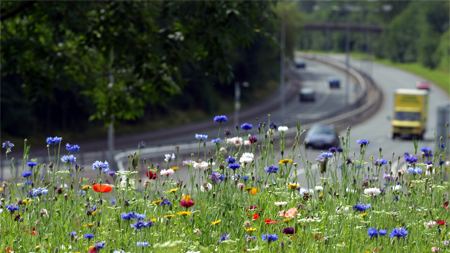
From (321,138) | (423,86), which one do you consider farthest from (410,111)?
(423,86)

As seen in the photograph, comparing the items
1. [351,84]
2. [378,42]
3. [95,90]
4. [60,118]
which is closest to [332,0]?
[378,42]

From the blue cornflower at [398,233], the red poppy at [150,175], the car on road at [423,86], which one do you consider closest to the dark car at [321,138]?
the red poppy at [150,175]

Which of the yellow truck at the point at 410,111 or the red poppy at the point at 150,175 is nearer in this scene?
the red poppy at the point at 150,175

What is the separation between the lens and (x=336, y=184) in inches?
187

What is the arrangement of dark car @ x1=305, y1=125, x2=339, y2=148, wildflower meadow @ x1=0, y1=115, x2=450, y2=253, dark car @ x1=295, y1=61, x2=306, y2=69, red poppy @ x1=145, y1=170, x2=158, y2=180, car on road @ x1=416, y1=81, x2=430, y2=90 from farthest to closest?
dark car @ x1=295, y1=61, x2=306, y2=69 → car on road @ x1=416, y1=81, x2=430, y2=90 → dark car @ x1=305, y1=125, x2=339, y2=148 → red poppy @ x1=145, y1=170, x2=158, y2=180 → wildflower meadow @ x1=0, y1=115, x2=450, y2=253

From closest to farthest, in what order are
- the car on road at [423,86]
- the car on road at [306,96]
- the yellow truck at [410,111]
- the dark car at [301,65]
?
Answer: the yellow truck at [410,111] → the car on road at [306,96] → the car on road at [423,86] → the dark car at [301,65]

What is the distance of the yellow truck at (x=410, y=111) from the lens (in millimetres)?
39625

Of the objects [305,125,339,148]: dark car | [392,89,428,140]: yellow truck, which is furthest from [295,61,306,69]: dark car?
[305,125,339,148]: dark car

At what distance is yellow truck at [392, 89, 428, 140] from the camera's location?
1560 inches

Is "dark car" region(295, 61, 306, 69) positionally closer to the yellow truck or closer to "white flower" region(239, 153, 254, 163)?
the yellow truck

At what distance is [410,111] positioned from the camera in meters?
39.8

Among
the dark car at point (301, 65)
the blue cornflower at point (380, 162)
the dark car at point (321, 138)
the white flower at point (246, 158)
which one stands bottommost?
the dark car at point (321, 138)

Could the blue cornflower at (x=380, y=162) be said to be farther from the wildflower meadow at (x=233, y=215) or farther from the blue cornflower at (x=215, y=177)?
the blue cornflower at (x=215, y=177)

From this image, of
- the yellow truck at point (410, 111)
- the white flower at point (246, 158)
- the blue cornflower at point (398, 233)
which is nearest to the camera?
the blue cornflower at point (398, 233)
